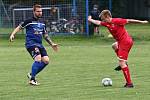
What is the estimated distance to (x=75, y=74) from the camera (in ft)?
54.1

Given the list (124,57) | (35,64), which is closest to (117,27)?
(124,57)

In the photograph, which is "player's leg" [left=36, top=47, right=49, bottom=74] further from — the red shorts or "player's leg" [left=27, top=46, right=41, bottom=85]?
the red shorts

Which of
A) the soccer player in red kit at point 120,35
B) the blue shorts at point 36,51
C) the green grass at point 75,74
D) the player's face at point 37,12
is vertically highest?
the player's face at point 37,12

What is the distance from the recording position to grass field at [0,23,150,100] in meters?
12.4

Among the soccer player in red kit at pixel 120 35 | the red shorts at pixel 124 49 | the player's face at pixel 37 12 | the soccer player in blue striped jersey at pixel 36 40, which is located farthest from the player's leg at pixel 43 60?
the red shorts at pixel 124 49

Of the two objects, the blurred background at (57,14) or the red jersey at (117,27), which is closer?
the red jersey at (117,27)

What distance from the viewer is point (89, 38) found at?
31781 mm

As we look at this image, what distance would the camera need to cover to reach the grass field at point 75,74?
40.7 ft

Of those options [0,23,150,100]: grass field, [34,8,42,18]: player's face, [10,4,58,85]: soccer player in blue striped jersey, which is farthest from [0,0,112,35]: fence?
[34,8,42,18]: player's face

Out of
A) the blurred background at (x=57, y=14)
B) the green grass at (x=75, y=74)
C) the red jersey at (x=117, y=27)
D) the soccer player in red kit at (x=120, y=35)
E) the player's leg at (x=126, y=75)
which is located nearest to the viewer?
the green grass at (x=75, y=74)

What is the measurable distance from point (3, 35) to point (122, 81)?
62.8ft

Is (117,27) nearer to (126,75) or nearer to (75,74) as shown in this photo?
(126,75)

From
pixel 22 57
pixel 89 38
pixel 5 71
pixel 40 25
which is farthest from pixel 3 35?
pixel 40 25

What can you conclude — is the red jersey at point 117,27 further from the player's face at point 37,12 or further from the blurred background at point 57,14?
the blurred background at point 57,14
